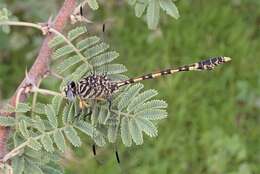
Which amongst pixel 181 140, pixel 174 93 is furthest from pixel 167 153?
pixel 174 93

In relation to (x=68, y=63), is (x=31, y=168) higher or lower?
lower

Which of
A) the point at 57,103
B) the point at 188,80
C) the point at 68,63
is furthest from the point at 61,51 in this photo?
the point at 188,80

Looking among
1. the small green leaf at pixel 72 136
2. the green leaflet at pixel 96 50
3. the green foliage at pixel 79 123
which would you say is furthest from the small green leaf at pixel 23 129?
the green leaflet at pixel 96 50

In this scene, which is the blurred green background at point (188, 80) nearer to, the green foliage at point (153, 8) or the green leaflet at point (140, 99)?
the green foliage at point (153, 8)

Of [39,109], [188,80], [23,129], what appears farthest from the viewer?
[188,80]

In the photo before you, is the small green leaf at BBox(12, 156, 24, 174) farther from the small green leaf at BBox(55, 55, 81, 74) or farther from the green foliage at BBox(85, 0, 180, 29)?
the green foliage at BBox(85, 0, 180, 29)

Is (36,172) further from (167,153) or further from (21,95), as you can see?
(167,153)

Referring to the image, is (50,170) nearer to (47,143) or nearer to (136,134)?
(47,143)
